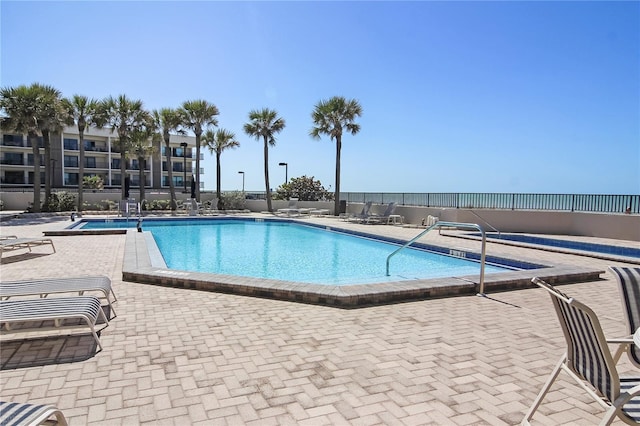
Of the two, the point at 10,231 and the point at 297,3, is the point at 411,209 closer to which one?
the point at 297,3

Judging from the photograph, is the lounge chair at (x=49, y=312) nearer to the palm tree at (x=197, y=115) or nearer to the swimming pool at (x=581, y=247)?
the swimming pool at (x=581, y=247)

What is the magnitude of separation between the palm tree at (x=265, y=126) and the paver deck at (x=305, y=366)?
2001cm

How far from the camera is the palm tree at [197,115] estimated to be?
77.4 ft

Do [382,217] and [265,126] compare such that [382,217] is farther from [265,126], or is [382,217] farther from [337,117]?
[265,126]

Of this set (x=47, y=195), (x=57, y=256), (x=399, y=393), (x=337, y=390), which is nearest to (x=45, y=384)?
(x=337, y=390)

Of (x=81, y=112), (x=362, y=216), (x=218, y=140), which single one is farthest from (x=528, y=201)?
(x=81, y=112)

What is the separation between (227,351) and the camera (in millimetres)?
3340

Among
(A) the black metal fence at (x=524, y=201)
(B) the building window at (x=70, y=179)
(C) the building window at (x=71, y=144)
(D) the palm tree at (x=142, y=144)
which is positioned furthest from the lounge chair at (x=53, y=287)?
(C) the building window at (x=71, y=144)

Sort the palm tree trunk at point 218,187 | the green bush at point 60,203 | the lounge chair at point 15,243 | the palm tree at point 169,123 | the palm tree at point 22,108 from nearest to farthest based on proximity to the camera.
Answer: the lounge chair at point 15,243 → the palm tree at point 22,108 → the green bush at point 60,203 → the palm tree at point 169,123 → the palm tree trunk at point 218,187

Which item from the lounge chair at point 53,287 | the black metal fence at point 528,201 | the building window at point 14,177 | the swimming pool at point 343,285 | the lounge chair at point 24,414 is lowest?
the swimming pool at point 343,285

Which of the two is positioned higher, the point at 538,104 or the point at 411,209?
the point at 538,104

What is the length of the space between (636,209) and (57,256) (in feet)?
57.9

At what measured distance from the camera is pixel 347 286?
521 cm

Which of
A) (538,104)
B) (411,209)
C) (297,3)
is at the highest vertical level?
(297,3)
